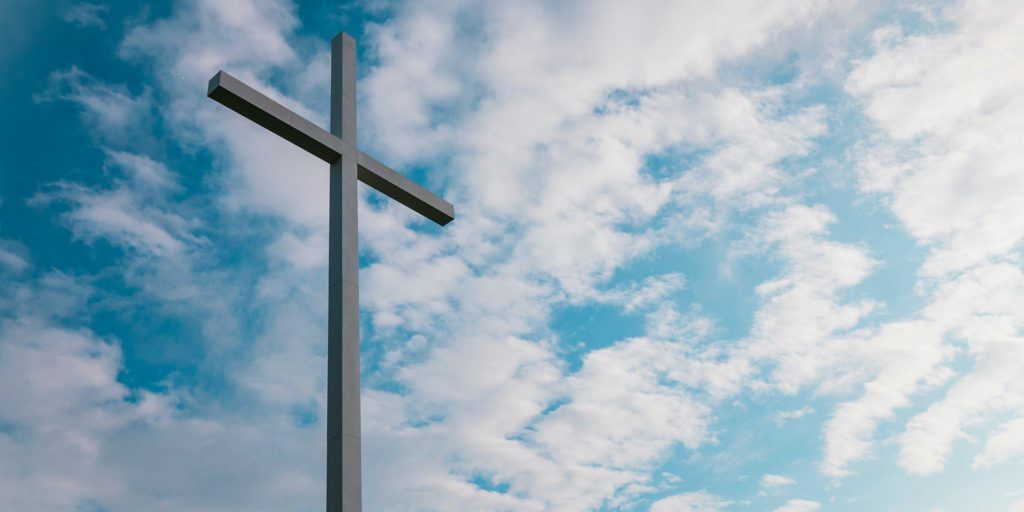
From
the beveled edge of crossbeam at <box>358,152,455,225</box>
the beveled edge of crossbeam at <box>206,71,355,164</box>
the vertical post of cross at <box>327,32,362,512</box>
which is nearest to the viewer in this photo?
the vertical post of cross at <box>327,32,362,512</box>

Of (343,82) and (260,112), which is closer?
(260,112)

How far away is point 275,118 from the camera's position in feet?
28.0

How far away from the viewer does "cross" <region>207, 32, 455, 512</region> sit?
7270mm

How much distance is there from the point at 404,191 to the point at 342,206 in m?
1.34

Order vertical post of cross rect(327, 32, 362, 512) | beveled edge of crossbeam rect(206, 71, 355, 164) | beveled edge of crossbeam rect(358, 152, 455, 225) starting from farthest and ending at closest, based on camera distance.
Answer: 1. beveled edge of crossbeam rect(358, 152, 455, 225)
2. beveled edge of crossbeam rect(206, 71, 355, 164)
3. vertical post of cross rect(327, 32, 362, 512)

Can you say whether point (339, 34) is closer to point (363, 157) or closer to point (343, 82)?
point (343, 82)

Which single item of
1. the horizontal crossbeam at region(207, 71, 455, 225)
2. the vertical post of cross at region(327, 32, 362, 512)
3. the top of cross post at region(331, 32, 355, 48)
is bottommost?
the vertical post of cross at region(327, 32, 362, 512)

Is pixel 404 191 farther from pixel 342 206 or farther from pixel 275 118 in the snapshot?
pixel 275 118

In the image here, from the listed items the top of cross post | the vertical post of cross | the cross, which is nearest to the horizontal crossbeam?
the cross

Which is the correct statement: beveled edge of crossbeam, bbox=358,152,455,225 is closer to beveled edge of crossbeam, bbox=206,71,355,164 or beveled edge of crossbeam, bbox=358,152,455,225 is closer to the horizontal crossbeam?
the horizontal crossbeam

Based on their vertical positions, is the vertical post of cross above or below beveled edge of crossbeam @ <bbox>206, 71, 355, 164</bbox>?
below

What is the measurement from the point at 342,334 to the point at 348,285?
50 centimetres

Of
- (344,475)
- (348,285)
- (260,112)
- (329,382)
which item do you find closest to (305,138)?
(260,112)

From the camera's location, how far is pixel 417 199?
984 cm
